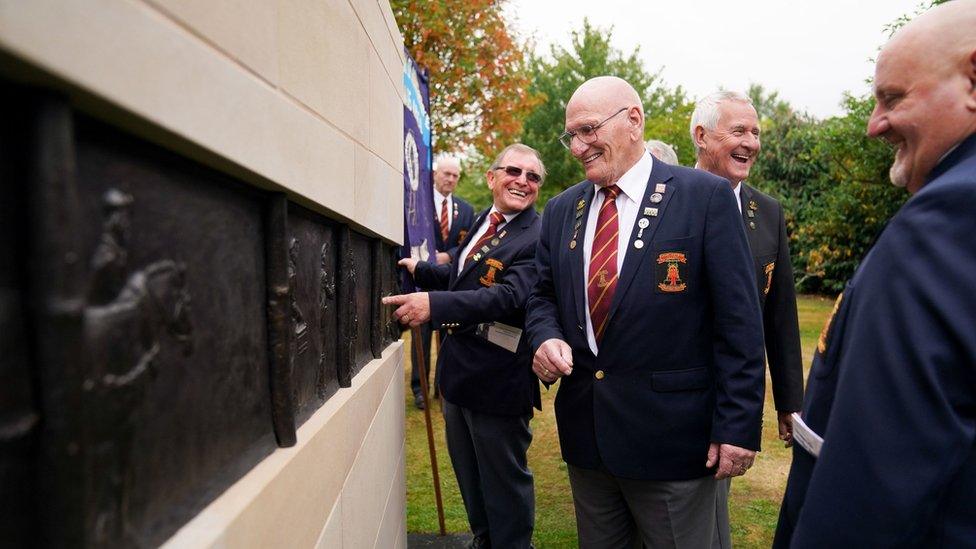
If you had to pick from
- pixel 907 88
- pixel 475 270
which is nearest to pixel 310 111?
pixel 907 88

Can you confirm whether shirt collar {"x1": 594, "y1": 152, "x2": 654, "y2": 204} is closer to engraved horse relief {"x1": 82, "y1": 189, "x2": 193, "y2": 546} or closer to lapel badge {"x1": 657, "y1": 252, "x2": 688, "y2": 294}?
lapel badge {"x1": 657, "y1": 252, "x2": 688, "y2": 294}

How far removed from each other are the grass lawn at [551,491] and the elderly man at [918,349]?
9.36ft

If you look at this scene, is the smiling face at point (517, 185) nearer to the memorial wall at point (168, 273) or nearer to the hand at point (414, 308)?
the hand at point (414, 308)

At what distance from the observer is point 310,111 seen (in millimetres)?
1484

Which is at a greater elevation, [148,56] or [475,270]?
[148,56]

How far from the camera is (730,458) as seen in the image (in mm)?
2230

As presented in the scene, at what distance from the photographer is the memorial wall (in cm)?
61

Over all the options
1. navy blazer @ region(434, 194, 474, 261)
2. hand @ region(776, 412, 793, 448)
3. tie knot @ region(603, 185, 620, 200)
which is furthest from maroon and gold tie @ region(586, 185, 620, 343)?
navy blazer @ region(434, 194, 474, 261)

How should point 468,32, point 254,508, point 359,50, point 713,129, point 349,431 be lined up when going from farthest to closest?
point 468,32 → point 713,129 → point 359,50 → point 349,431 → point 254,508

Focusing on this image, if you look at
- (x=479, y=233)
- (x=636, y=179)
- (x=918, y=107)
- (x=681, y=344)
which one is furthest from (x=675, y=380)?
(x=479, y=233)

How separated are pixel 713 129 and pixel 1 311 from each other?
3.14 m

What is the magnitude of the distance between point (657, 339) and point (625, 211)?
502 millimetres

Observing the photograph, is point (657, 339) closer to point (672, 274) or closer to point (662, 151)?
point (672, 274)

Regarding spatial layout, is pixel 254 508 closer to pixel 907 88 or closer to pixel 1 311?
pixel 1 311
